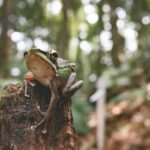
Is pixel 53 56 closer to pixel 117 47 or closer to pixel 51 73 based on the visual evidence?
pixel 51 73

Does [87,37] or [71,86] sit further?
[87,37]

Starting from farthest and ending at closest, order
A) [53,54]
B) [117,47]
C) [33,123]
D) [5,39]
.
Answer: [117,47] → [5,39] → [33,123] → [53,54]

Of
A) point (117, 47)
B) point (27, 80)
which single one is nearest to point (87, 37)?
point (117, 47)

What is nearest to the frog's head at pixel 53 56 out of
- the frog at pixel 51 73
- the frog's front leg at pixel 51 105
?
the frog at pixel 51 73

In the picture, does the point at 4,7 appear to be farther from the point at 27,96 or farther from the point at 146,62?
the point at 27,96

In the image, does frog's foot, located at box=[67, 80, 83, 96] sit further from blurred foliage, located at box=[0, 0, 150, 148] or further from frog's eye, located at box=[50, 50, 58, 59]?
blurred foliage, located at box=[0, 0, 150, 148]
